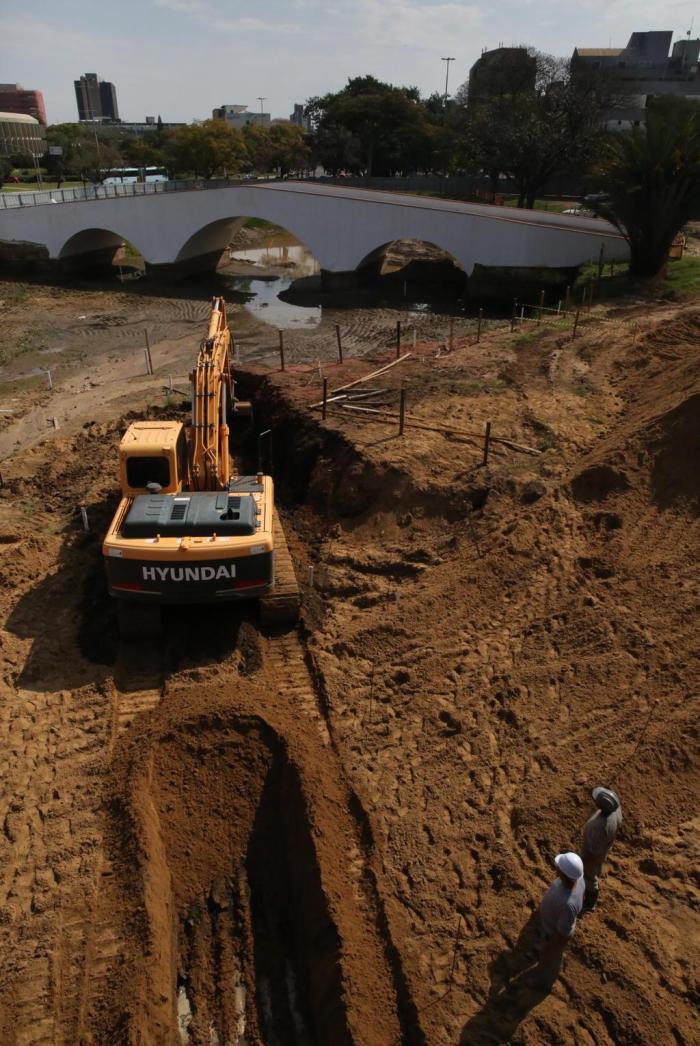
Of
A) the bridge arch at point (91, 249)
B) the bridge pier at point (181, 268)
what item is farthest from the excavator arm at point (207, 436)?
the bridge arch at point (91, 249)

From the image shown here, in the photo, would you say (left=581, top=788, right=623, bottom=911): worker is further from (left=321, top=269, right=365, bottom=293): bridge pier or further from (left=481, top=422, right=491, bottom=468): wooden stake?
(left=321, top=269, right=365, bottom=293): bridge pier

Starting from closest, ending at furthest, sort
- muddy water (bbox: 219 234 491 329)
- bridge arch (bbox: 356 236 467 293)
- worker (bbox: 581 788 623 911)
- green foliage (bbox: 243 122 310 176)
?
worker (bbox: 581 788 623 911)
muddy water (bbox: 219 234 491 329)
bridge arch (bbox: 356 236 467 293)
green foliage (bbox: 243 122 310 176)

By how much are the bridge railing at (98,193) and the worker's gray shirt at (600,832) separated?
141 ft

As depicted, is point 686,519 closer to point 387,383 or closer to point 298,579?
point 298,579

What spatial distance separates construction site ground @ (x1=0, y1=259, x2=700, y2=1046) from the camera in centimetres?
706

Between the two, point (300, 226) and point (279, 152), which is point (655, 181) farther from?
point (279, 152)

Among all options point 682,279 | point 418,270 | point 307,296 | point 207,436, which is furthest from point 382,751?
point 418,270

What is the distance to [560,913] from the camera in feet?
21.0

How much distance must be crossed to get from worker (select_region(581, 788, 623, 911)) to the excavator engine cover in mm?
6131

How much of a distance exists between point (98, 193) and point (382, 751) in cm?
4249

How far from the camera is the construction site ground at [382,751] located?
7059 mm

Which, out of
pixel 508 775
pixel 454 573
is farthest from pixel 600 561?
pixel 508 775

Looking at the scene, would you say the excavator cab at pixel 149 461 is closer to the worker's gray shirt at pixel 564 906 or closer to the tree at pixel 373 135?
the worker's gray shirt at pixel 564 906

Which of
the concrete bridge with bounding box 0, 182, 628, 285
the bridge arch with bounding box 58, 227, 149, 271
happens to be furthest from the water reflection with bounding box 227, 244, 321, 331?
the bridge arch with bounding box 58, 227, 149, 271
